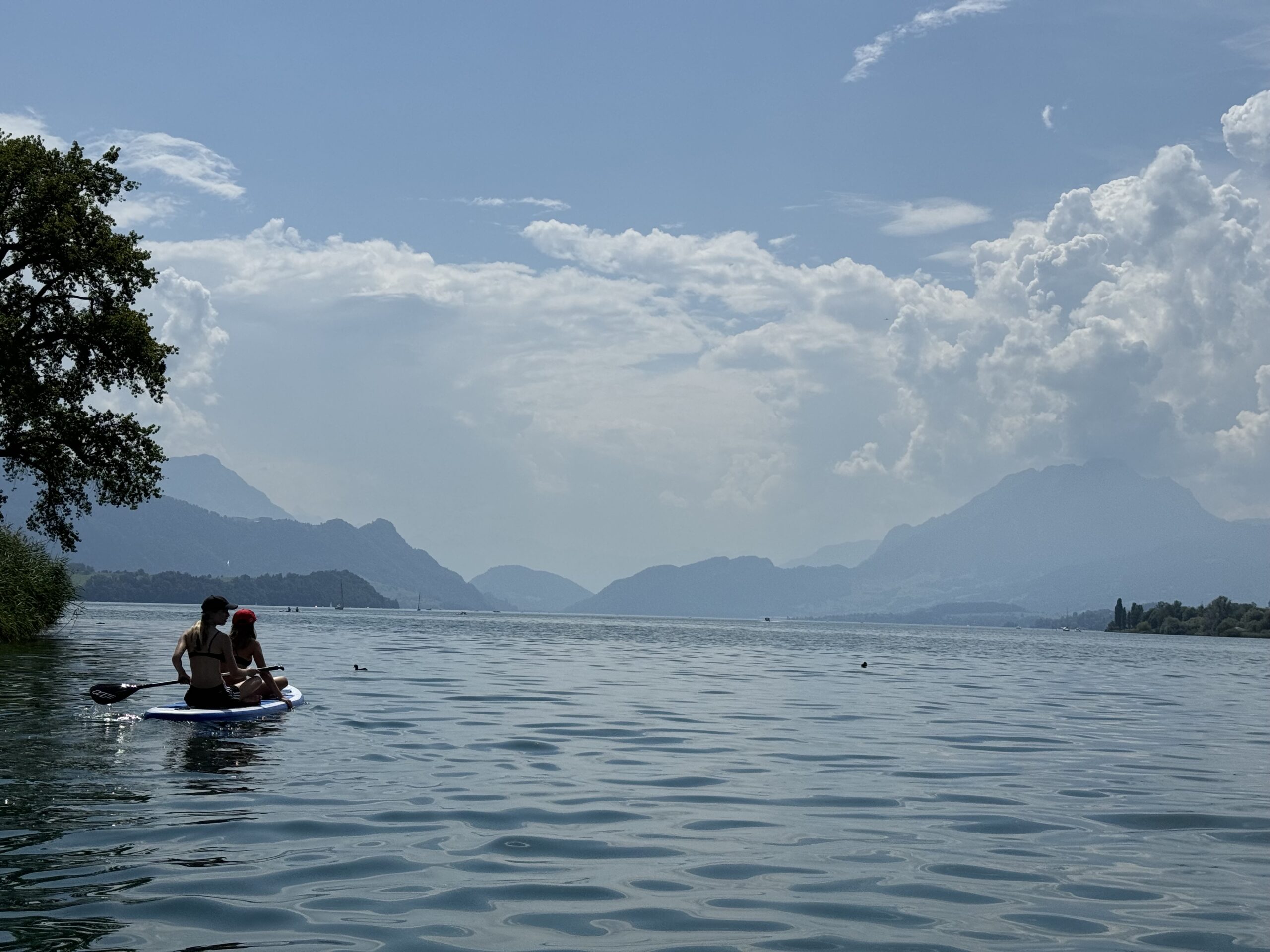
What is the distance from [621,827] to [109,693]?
15.0 meters

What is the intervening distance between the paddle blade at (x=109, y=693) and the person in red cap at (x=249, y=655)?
6.86ft

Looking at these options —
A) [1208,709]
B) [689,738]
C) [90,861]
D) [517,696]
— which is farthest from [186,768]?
[1208,709]

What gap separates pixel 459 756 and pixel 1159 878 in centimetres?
1178

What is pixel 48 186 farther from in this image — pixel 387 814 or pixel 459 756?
pixel 387 814

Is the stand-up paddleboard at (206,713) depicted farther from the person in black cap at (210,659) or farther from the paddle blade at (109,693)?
the paddle blade at (109,693)

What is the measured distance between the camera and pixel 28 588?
54.1 meters

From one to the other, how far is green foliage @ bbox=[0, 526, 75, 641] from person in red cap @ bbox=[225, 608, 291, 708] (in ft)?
89.8

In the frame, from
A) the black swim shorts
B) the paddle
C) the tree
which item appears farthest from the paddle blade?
the tree

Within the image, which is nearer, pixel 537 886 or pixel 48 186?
pixel 537 886

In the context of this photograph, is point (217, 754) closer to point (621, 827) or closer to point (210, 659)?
point (210, 659)

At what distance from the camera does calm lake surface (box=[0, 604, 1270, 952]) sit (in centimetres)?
980

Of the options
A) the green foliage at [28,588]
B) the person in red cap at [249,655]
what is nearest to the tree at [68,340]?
the green foliage at [28,588]

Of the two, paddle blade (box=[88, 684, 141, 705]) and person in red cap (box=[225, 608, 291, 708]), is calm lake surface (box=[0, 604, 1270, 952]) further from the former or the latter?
person in red cap (box=[225, 608, 291, 708])

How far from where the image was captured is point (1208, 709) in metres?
38.2
